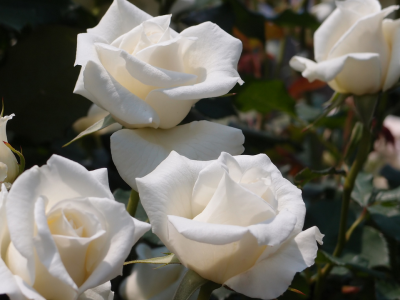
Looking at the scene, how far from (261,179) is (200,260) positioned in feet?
0.29

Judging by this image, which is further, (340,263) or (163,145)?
(340,263)

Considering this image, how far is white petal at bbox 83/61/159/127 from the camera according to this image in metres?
0.44

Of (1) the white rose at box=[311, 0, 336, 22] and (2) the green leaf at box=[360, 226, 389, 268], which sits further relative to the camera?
(1) the white rose at box=[311, 0, 336, 22]

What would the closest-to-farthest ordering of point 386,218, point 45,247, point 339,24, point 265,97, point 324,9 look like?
point 45,247, point 339,24, point 386,218, point 265,97, point 324,9

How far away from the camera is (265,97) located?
87cm

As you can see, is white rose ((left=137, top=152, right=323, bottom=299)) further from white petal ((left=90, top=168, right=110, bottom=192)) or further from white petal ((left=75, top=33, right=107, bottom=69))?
white petal ((left=75, top=33, right=107, bottom=69))

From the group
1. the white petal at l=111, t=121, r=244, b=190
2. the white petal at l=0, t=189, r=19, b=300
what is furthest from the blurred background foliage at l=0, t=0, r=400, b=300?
the white petal at l=0, t=189, r=19, b=300

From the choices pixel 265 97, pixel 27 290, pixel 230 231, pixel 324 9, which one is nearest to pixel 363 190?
pixel 265 97

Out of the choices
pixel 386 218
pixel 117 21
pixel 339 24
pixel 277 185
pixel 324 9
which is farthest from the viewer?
pixel 324 9

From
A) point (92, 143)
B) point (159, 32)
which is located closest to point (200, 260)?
point (159, 32)

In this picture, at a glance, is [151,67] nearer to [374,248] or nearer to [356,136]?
[356,136]

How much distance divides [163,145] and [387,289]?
1.56 ft

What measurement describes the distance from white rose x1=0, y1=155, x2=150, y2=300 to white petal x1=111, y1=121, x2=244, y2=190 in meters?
0.10

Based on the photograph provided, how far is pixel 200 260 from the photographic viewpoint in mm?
382
